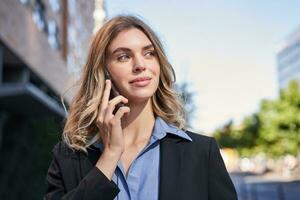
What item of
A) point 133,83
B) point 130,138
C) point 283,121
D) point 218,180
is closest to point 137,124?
point 130,138

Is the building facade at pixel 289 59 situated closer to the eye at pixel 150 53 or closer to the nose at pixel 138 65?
the eye at pixel 150 53

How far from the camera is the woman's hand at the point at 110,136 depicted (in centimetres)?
200

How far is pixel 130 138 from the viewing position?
2.31m

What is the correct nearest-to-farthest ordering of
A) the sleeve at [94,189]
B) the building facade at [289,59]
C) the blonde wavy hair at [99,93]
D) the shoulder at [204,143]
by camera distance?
the sleeve at [94,189], the shoulder at [204,143], the blonde wavy hair at [99,93], the building facade at [289,59]

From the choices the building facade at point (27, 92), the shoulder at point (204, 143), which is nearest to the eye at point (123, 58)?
the shoulder at point (204, 143)

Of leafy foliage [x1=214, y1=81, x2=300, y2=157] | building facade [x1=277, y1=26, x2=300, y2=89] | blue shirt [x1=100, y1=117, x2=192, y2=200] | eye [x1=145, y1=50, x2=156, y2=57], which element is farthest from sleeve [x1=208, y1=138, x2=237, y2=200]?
building facade [x1=277, y1=26, x2=300, y2=89]

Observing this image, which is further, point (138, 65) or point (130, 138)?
point (130, 138)

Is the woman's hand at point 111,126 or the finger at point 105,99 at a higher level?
the finger at point 105,99

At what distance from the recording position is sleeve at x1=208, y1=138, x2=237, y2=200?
2.14m

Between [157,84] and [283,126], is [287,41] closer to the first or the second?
[283,126]

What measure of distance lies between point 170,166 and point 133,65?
1.45ft

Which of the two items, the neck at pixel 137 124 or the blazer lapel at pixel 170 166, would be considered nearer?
the blazer lapel at pixel 170 166

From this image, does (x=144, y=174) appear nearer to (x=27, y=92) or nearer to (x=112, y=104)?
(x=112, y=104)

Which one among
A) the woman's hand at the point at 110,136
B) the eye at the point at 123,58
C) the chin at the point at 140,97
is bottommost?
the woman's hand at the point at 110,136
